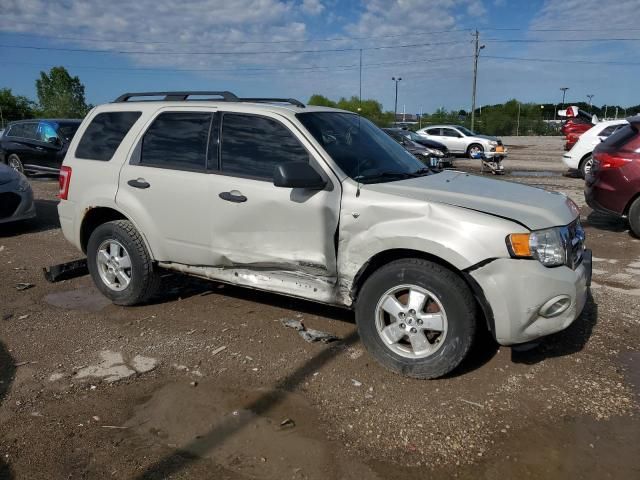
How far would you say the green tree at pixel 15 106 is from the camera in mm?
53197

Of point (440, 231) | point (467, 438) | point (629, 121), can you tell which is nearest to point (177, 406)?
point (467, 438)

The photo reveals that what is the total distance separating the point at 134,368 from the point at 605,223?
7961mm

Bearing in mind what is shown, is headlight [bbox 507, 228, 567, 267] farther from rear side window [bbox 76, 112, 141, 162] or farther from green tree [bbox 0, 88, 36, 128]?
green tree [bbox 0, 88, 36, 128]

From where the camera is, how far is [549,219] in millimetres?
3539

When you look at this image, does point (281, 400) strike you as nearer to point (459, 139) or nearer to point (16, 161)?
point (16, 161)

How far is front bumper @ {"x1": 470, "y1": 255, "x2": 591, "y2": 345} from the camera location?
334 cm

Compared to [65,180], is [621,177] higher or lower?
lower

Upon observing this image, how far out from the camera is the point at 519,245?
10.9 ft

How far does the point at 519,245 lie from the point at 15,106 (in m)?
67.0

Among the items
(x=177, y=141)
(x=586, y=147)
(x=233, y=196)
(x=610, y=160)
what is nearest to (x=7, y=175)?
(x=177, y=141)

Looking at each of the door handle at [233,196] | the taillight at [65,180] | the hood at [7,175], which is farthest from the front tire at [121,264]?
the hood at [7,175]

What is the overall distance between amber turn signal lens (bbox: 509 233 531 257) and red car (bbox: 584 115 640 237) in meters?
5.23

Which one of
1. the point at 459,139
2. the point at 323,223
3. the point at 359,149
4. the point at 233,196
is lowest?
the point at 459,139

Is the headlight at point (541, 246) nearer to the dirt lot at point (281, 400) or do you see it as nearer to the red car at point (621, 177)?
the dirt lot at point (281, 400)
